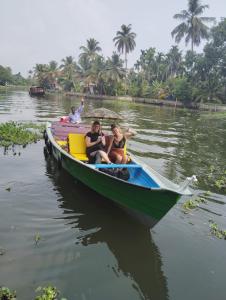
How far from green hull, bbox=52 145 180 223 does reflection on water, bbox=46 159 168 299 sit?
47cm

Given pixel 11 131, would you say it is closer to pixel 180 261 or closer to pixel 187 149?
pixel 187 149

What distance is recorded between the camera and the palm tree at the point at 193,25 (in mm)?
61406

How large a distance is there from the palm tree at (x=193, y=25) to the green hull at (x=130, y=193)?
5954 cm

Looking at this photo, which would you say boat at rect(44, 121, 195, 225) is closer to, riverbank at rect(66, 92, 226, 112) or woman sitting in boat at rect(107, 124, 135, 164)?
woman sitting in boat at rect(107, 124, 135, 164)

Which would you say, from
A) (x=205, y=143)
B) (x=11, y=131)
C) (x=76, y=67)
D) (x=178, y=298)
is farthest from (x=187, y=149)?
(x=76, y=67)

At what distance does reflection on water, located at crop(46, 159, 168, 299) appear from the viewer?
5.52 meters

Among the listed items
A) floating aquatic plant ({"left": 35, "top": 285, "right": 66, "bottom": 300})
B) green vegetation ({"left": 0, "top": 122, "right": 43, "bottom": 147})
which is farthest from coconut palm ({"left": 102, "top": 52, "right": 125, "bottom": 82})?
floating aquatic plant ({"left": 35, "top": 285, "right": 66, "bottom": 300})

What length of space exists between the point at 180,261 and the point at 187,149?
11.0 metres

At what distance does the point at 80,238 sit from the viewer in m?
6.64

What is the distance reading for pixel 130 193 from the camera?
6770 mm

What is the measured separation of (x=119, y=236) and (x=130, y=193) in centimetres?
93

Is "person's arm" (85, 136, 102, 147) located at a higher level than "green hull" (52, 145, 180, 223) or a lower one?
higher

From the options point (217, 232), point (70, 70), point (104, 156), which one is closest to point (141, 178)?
point (104, 156)

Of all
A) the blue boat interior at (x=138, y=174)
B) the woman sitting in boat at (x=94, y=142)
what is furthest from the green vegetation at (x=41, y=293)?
the woman sitting in boat at (x=94, y=142)
